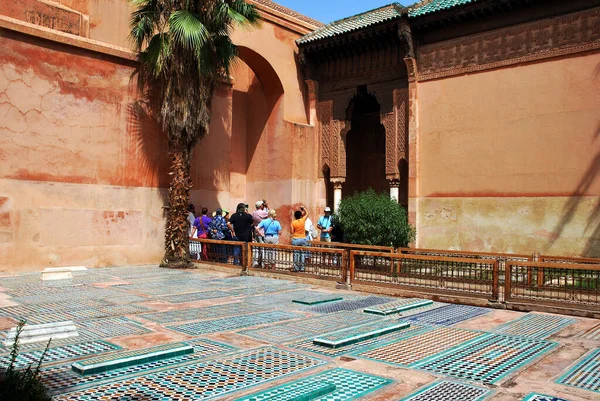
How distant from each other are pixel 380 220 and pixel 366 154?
7698 millimetres

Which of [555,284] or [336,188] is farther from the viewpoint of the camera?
[336,188]

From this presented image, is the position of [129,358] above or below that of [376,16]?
below

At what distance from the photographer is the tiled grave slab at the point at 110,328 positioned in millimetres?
5114

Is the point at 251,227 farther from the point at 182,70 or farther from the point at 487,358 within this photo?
the point at 487,358

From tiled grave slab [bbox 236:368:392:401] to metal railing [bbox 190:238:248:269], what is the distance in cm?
660

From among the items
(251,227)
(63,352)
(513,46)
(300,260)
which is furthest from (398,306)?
(513,46)

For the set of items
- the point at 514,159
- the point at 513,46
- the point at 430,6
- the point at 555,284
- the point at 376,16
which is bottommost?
the point at 555,284

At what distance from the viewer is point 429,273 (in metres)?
7.80

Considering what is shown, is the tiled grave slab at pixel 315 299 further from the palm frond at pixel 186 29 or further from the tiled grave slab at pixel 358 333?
the palm frond at pixel 186 29

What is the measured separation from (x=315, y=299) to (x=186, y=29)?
6.56 meters

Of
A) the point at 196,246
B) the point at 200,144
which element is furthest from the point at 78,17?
the point at 196,246

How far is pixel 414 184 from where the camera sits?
49.4 feet

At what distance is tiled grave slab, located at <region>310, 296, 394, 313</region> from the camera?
262 inches

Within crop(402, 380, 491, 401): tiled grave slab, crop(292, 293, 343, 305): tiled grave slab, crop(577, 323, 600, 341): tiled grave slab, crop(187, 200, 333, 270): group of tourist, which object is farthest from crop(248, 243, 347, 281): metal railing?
crop(402, 380, 491, 401): tiled grave slab
